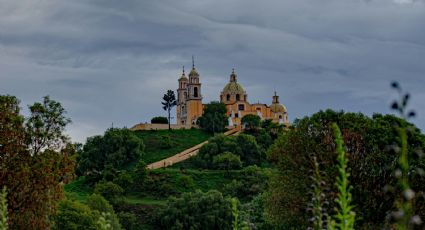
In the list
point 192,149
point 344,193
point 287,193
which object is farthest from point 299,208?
point 192,149

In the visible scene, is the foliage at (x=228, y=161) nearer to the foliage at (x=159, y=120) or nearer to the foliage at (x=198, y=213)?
the foliage at (x=198, y=213)

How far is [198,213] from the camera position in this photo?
7131cm

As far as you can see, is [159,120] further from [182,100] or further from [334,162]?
[334,162]

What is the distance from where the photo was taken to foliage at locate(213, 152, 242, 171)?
10456 cm

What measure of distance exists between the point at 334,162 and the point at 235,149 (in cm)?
7335

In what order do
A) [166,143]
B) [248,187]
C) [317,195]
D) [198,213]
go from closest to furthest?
[317,195] → [198,213] → [248,187] → [166,143]

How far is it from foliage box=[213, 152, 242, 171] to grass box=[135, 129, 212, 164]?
682 inches

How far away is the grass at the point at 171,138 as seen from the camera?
126 metres

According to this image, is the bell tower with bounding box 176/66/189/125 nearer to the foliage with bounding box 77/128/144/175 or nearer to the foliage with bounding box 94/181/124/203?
the foliage with bounding box 77/128/144/175

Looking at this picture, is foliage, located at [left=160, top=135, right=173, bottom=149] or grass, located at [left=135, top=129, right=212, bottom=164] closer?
grass, located at [left=135, top=129, right=212, bottom=164]

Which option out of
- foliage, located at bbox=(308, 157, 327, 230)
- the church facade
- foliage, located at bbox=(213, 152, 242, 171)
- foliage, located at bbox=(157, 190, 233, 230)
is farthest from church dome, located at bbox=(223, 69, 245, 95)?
foliage, located at bbox=(308, 157, 327, 230)

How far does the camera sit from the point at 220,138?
118 metres

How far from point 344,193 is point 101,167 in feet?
355

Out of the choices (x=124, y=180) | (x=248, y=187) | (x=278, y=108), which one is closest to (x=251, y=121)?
(x=278, y=108)
